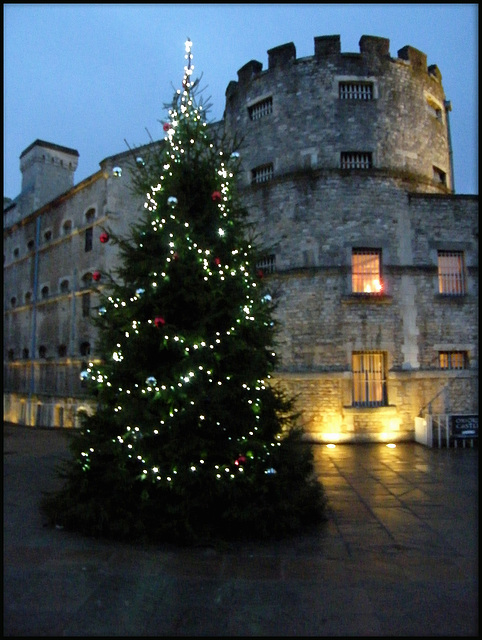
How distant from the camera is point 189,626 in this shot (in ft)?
13.4

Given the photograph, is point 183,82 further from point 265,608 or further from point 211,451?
point 265,608

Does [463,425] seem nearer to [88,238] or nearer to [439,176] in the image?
[439,176]

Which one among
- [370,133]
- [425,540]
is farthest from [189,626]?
[370,133]

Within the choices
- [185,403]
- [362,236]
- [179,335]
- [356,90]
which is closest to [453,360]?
[362,236]

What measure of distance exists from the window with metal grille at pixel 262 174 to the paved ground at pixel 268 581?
40.6ft

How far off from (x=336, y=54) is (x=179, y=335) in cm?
1428

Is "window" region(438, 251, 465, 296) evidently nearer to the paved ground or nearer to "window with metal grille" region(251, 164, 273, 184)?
"window with metal grille" region(251, 164, 273, 184)

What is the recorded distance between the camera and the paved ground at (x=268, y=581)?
4.12 metres

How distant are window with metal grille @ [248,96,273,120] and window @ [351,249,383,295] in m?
5.93

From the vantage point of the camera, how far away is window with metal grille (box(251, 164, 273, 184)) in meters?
17.5

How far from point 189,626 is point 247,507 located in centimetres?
225

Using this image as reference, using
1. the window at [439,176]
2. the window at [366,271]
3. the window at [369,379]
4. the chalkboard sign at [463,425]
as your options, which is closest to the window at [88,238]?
the window at [366,271]

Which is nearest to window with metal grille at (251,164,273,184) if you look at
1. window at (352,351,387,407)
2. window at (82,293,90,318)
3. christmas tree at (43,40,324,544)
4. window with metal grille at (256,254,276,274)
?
window with metal grille at (256,254,276,274)

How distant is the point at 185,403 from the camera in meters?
6.43
